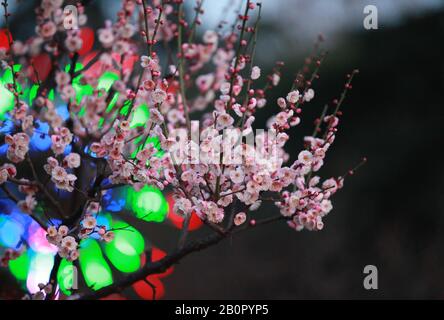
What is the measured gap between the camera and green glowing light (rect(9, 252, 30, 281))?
2754 mm

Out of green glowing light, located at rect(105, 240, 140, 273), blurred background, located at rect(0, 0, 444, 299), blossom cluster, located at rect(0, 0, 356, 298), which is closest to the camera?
blossom cluster, located at rect(0, 0, 356, 298)

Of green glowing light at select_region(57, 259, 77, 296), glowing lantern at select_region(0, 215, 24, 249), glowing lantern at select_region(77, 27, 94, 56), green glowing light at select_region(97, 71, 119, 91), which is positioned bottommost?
green glowing light at select_region(57, 259, 77, 296)

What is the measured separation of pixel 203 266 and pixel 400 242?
2112mm

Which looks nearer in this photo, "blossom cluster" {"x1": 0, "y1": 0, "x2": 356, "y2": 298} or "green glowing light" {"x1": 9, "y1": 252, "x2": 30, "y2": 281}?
"blossom cluster" {"x1": 0, "y1": 0, "x2": 356, "y2": 298}

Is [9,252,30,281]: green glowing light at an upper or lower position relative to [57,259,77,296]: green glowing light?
upper

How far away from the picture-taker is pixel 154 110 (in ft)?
5.36

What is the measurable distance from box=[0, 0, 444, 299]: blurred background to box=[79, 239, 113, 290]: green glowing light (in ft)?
6.65

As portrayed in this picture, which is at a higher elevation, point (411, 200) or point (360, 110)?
point (360, 110)

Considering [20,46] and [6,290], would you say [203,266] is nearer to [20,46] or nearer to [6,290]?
[6,290]

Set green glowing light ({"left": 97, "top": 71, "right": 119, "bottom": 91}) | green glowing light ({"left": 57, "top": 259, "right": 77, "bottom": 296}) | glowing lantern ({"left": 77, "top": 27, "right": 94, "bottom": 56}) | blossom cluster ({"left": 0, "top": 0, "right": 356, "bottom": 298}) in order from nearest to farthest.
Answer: blossom cluster ({"left": 0, "top": 0, "right": 356, "bottom": 298}) → green glowing light ({"left": 57, "top": 259, "right": 77, "bottom": 296}) → green glowing light ({"left": 97, "top": 71, "right": 119, "bottom": 91}) → glowing lantern ({"left": 77, "top": 27, "right": 94, "bottom": 56})

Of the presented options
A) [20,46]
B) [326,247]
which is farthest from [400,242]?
[20,46]

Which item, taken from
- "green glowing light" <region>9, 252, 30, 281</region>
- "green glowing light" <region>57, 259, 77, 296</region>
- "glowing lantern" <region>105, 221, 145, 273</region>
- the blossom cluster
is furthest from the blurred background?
the blossom cluster

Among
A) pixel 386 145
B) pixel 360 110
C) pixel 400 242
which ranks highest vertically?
pixel 360 110

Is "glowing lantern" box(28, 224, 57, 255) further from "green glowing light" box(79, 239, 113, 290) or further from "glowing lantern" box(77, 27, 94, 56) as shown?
"glowing lantern" box(77, 27, 94, 56)
